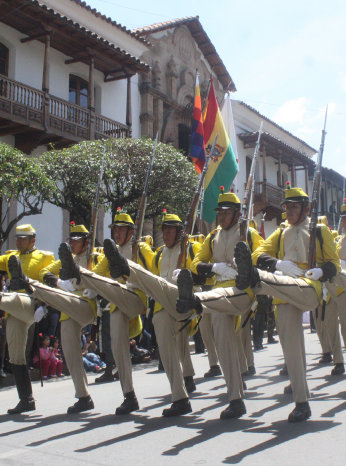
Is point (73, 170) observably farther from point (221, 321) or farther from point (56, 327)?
point (221, 321)

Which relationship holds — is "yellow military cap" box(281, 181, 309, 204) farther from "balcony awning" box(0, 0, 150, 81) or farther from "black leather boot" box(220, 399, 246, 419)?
"balcony awning" box(0, 0, 150, 81)

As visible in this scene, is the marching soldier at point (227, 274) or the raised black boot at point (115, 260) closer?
the raised black boot at point (115, 260)

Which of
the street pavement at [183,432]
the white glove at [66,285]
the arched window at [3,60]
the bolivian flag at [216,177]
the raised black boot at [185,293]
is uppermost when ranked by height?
the arched window at [3,60]

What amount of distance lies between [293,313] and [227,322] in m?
0.63

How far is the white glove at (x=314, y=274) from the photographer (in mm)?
4900

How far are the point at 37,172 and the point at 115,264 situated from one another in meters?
5.93

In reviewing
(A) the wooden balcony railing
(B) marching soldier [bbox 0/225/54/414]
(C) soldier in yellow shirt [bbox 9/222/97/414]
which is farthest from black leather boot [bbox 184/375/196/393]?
(A) the wooden balcony railing

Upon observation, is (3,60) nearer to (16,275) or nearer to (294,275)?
(16,275)

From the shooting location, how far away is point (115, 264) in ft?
16.4

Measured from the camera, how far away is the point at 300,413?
190 inches

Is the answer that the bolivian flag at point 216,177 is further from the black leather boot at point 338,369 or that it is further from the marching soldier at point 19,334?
the marching soldier at point 19,334

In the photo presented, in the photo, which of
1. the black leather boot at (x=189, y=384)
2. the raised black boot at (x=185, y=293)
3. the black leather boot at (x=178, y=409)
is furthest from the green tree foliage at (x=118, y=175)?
the raised black boot at (x=185, y=293)

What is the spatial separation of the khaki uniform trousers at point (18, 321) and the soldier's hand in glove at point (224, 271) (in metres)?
2.00

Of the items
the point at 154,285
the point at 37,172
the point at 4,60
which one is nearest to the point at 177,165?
the point at 37,172
